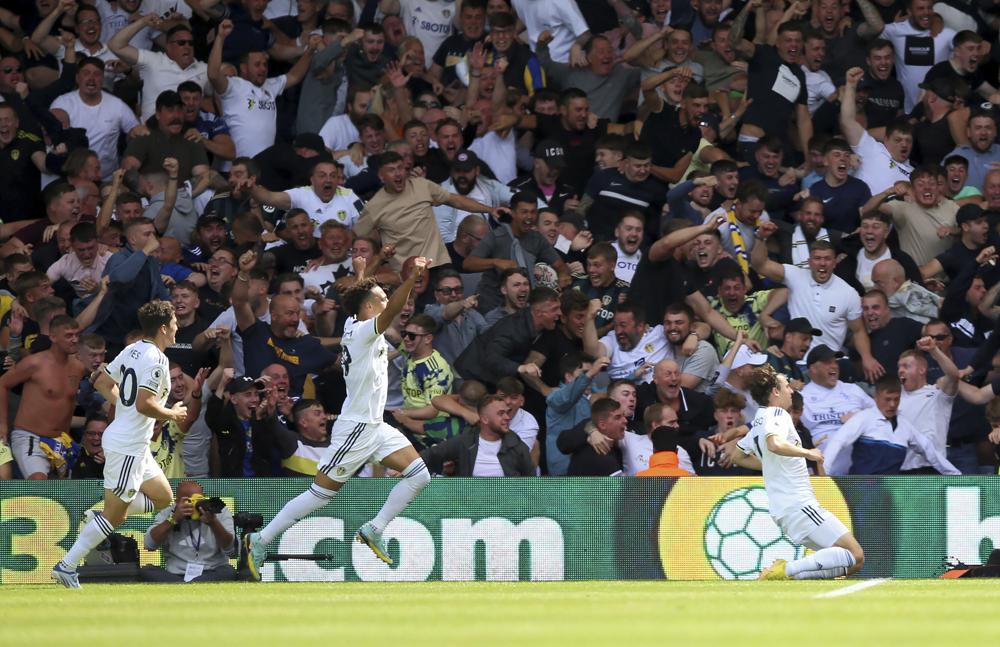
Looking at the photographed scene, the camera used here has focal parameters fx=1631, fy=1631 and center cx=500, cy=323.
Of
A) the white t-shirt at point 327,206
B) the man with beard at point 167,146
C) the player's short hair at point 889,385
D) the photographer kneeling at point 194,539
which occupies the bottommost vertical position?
the photographer kneeling at point 194,539

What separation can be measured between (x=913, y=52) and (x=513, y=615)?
41.0 feet

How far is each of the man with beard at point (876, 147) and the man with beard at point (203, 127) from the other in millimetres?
7056

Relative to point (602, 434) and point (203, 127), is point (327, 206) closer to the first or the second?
point (203, 127)

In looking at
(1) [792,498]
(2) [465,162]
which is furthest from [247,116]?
(1) [792,498]

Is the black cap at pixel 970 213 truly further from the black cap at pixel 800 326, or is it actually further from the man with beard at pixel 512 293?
the man with beard at pixel 512 293

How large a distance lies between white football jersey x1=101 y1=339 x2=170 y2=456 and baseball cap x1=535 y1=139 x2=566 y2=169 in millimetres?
6922

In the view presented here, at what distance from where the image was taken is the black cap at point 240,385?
14.7m

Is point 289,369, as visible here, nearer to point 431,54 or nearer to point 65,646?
point 431,54

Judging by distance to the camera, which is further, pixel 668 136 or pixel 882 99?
pixel 882 99

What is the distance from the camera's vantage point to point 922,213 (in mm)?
17500

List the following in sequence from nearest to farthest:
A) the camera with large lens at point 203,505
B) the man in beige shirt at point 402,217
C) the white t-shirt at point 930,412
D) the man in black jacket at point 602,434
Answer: the camera with large lens at point 203,505
the man in black jacket at point 602,434
the white t-shirt at point 930,412
the man in beige shirt at point 402,217

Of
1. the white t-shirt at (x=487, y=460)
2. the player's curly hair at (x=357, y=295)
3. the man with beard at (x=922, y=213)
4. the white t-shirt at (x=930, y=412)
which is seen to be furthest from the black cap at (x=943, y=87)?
the player's curly hair at (x=357, y=295)

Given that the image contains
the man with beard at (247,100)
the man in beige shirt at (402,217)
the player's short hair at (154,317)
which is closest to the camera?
the player's short hair at (154,317)

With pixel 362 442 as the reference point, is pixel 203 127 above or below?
above
